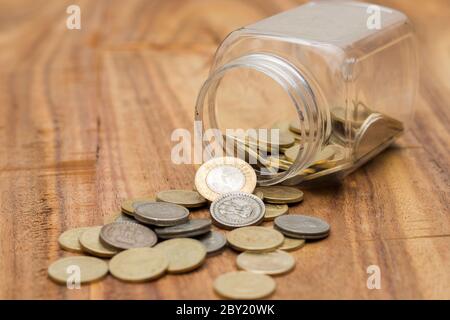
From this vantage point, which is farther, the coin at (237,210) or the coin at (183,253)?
the coin at (237,210)

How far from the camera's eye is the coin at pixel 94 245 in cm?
106

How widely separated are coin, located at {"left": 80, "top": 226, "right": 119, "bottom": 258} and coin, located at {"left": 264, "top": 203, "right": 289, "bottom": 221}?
23cm

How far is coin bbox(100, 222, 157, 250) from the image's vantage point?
107 cm

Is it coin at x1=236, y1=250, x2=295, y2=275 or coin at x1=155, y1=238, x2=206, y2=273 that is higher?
coin at x1=155, y1=238, x2=206, y2=273

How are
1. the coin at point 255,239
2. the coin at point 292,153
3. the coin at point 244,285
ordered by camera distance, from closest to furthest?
the coin at point 244,285, the coin at point 255,239, the coin at point 292,153

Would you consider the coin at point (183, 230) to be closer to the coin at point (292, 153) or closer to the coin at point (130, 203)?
the coin at point (130, 203)

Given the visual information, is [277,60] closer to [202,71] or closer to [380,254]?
[380,254]

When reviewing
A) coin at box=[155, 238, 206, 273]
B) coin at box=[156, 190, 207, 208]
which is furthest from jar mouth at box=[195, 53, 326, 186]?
coin at box=[155, 238, 206, 273]

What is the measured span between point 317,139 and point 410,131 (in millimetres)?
371

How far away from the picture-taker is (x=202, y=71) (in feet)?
6.11

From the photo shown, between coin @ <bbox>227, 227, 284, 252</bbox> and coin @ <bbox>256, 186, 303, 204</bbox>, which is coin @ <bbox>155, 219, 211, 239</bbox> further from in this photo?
coin @ <bbox>256, 186, 303, 204</bbox>

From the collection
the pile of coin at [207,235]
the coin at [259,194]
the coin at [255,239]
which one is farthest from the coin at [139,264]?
the coin at [259,194]

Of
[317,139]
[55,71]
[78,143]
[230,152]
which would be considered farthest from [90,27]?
[317,139]

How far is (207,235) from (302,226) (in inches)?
5.2
